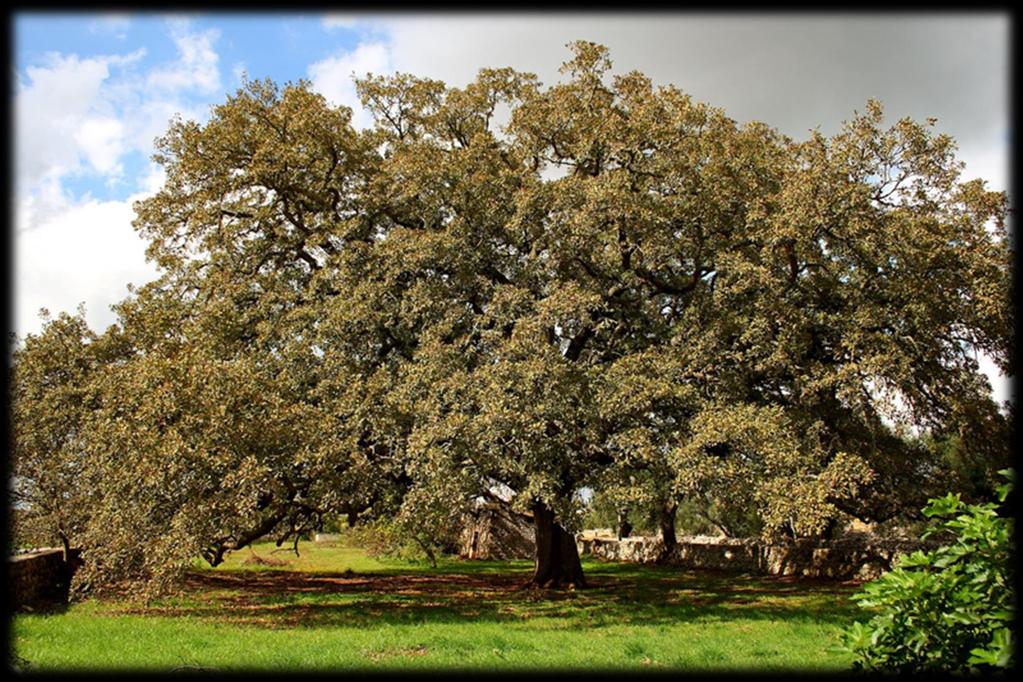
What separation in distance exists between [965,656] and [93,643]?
1154 centimetres

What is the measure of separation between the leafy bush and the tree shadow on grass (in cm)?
910

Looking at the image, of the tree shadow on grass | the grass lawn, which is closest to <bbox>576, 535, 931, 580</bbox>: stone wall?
the tree shadow on grass

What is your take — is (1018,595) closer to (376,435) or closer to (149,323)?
(376,435)

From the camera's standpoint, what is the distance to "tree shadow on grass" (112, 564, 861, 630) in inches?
592

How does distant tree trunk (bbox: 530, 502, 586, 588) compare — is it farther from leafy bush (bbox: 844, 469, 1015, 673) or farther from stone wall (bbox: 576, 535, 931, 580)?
leafy bush (bbox: 844, 469, 1015, 673)

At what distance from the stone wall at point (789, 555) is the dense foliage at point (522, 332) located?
4.60 meters

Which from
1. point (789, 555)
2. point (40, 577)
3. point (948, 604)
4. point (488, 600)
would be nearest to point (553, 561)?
point (488, 600)

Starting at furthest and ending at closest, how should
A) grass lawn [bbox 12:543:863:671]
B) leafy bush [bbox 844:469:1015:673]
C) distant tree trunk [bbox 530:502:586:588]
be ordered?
1. distant tree trunk [bbox 530:502:586:588]
2. grass lawn [bbox 12:543:863:671]
3. leafy bush [bbox 844:469:1015:673]

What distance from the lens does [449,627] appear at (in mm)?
13516

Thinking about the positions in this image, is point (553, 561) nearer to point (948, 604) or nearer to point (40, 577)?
point (40, 577)

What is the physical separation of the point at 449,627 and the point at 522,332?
6.40 m

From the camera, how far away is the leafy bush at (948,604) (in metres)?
5.27

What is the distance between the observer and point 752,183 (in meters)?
17.9

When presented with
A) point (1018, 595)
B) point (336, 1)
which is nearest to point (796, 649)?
point (1018, 595)
